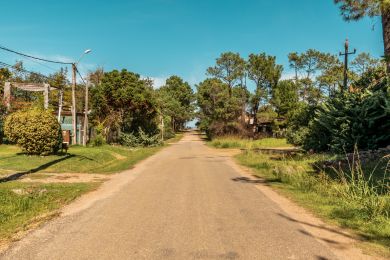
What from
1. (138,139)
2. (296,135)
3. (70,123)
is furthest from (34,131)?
(296,135)

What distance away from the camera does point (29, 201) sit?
9375 millimetres

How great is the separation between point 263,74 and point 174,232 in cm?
6062

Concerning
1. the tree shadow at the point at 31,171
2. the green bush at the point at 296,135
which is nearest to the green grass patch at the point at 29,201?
the tree shadow at the point at 31,171

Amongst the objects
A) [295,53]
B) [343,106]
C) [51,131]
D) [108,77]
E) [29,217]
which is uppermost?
[295,53]

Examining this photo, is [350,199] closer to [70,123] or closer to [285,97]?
[70,123]

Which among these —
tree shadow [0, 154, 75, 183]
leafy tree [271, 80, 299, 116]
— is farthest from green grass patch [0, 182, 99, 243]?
leafy tree [271, 80, 299, 116]

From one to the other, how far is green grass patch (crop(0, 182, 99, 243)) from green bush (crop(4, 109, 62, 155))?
792cm

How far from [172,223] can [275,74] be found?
5976 centimetres

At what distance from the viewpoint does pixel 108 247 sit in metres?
5.68

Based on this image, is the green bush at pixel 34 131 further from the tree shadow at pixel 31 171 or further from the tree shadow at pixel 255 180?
the tree shadow at pixel 255 180

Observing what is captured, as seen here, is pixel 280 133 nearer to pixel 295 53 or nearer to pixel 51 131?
pixel 295 53

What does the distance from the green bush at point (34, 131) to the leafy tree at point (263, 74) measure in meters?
48.3

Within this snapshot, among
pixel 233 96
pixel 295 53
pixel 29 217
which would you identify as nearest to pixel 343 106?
pixel 29 217

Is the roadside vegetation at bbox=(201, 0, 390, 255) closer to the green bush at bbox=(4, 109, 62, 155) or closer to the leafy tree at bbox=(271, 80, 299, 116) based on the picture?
the leafy tree at bbox=(271, 80, 299, 116)
